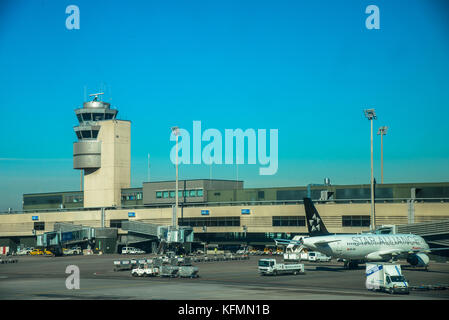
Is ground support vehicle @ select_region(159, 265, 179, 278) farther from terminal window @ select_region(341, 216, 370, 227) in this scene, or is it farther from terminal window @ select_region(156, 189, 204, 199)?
terminal window @ select_region(156, 189, 204, 199)

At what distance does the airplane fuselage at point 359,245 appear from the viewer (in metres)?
77.1

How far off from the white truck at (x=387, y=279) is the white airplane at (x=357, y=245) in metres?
21.5

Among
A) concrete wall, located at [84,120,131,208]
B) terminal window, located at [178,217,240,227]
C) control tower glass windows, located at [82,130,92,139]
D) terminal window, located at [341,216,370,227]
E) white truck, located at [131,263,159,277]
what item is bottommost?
white truck, located at [131,263,159,277]

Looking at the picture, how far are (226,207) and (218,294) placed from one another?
3455 inches

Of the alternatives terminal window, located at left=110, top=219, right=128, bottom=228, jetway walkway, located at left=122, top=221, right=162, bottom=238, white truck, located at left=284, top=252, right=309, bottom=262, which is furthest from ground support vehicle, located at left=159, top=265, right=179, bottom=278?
terminal window, located at left=110, top=219, right=128, bottom=228

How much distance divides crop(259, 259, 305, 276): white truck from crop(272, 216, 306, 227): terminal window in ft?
168

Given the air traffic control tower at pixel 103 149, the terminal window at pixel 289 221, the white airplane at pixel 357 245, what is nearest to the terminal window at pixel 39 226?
the air traffic control tower at pixel 103 149

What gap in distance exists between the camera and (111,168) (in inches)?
6220

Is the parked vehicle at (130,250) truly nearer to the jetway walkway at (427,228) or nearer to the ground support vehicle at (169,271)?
the jetway walkway at (427,228)

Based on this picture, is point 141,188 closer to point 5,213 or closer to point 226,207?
point 226,207

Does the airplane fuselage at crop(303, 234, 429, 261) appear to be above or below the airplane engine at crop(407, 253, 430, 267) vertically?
above

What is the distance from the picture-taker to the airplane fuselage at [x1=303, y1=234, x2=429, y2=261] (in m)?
77.1

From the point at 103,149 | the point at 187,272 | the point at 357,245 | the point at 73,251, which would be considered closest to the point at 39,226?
the point at 73,251
